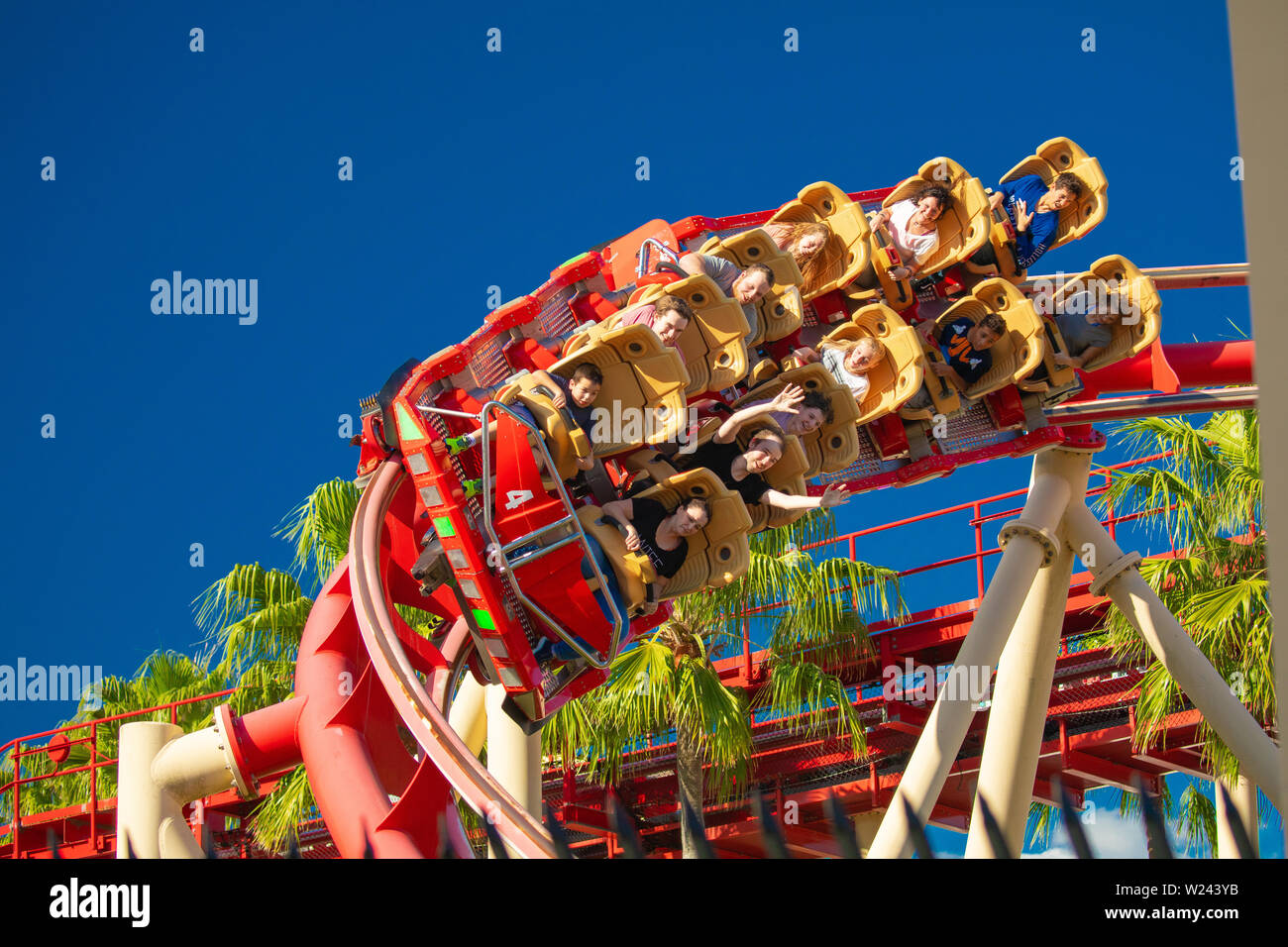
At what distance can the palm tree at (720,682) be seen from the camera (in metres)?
10.2

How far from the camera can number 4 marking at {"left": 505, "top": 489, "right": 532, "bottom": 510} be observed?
22.3 feet

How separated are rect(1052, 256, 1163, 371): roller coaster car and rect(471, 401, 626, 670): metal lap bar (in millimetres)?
3525

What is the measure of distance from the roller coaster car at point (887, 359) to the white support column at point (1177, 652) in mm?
1913

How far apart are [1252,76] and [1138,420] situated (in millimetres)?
8893

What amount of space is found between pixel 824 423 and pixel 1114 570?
2.47 m

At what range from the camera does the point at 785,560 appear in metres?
11.0

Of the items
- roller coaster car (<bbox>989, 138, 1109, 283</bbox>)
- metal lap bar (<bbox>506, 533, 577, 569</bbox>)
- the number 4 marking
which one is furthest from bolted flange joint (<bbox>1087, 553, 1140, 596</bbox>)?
the number 4 marking

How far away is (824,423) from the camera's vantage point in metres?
7.94

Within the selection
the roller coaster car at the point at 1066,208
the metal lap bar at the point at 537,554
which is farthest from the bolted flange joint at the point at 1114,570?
the metal lap bar at the point at 537,554

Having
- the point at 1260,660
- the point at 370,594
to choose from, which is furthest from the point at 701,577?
the point at 1260,660

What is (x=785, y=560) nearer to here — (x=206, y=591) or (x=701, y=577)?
(x=701, y=577)

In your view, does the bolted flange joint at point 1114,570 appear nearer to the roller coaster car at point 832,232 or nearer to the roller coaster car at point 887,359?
the roller coaster car at point 887,359

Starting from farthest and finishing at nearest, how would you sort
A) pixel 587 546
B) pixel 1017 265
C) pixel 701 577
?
pixel 1017 265 < pixel 701 577 < pixel 587 546

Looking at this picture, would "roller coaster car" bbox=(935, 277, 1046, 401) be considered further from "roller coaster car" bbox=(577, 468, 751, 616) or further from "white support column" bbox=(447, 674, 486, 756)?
"white support column" bbox=(447, 674, 486, 756)
